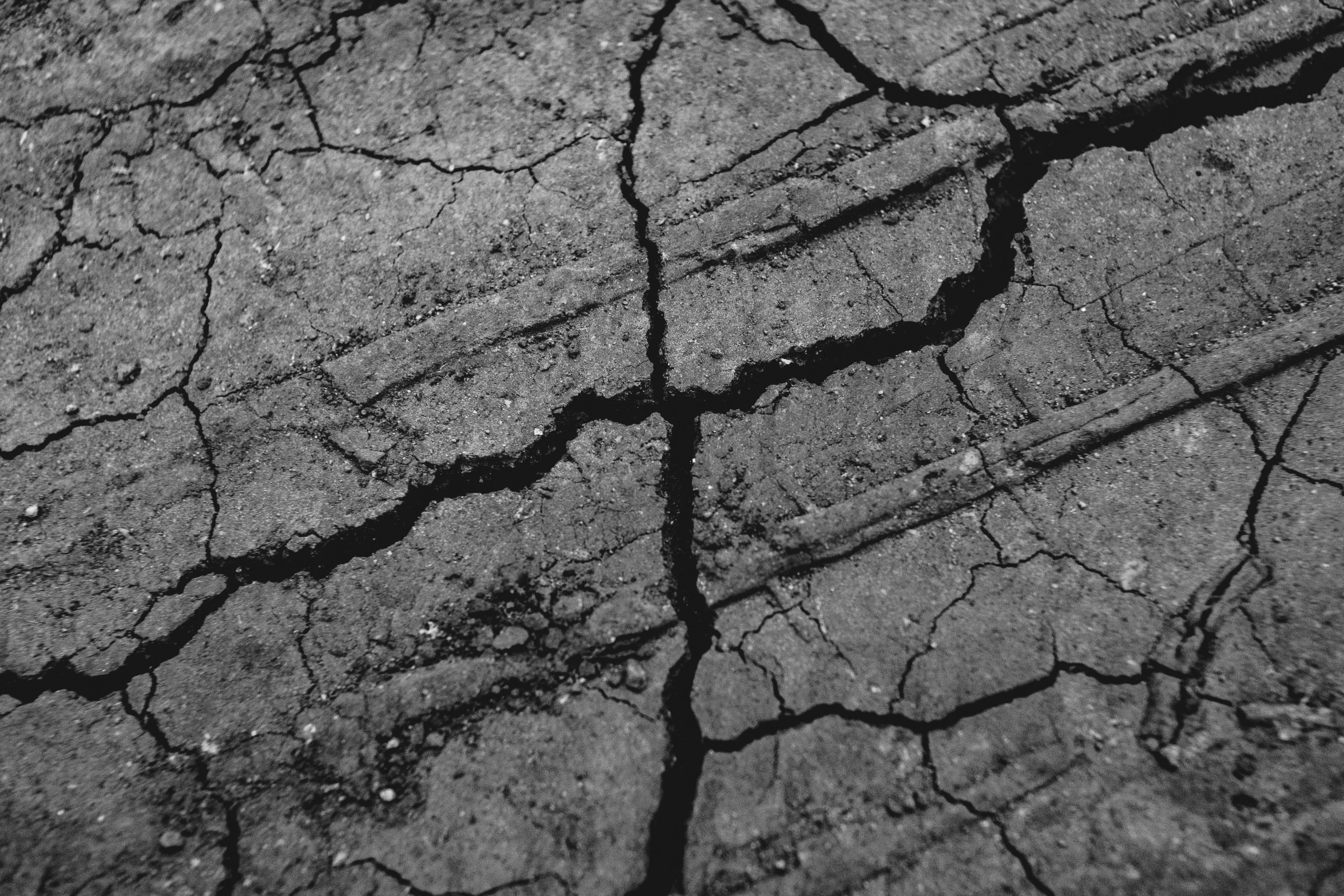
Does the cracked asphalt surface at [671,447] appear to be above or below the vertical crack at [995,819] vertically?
above

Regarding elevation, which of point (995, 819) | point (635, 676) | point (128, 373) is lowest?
point (995, 819)

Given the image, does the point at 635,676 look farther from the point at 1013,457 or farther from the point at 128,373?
the point at 128,373

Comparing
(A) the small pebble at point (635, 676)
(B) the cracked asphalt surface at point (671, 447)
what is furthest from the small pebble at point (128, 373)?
(A) the small pebble at point (635, 676)

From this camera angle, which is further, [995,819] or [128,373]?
[128,373]

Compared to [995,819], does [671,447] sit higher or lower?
higher

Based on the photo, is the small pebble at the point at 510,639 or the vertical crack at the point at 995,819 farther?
the small pebble at the point at 510,639

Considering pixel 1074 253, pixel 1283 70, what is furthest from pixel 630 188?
pixel 1283 70

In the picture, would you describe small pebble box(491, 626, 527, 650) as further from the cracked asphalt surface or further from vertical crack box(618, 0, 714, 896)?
vertical crack box(618, 0, 714, 896)

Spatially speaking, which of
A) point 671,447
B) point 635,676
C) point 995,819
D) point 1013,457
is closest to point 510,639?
point 635,676


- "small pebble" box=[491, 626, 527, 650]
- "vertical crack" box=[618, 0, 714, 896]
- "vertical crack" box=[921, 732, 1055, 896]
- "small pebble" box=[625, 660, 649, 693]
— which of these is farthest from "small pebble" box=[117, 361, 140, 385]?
"vertical crack" box=[921, 732, 1055, 896]

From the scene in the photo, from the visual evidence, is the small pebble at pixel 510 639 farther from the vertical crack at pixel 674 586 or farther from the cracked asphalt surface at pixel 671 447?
the vertical crack at pixel 674 586
